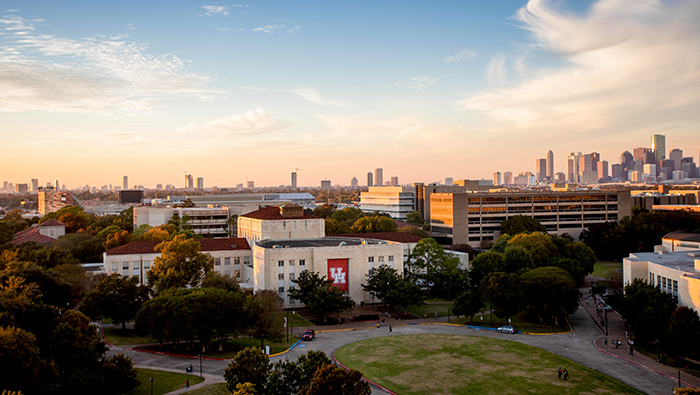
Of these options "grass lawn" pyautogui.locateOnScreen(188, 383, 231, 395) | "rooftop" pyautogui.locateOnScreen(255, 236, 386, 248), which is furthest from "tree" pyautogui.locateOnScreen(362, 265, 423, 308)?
"grass lawn" pyautogui.locateOnScreen(188, 383, 231, 395)

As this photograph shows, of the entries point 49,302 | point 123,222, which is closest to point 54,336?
point 49,302

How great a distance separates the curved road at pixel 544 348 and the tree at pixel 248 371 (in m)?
9.73

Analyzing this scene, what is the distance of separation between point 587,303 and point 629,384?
123ft

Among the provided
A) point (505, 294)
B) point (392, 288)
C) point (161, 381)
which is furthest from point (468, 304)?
point (161, 381)

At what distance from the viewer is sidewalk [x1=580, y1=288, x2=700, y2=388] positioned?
4725 cm

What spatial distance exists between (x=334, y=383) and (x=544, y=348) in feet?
104

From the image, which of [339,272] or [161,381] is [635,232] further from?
[161,381]

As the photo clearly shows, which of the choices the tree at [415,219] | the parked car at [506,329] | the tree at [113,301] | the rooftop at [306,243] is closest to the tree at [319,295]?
the rooftop at [306,243]

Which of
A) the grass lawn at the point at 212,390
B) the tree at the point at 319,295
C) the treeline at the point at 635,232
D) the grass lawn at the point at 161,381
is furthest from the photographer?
the treeline at the point at 635,232

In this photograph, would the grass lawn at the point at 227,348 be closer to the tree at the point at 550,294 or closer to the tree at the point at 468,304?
the tree at the point at 468,304

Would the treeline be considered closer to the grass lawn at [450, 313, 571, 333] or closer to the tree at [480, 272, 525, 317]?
the grass lawn at [450, 313, 571, 333]

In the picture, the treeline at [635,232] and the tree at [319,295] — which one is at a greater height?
the treeline at [635,232]

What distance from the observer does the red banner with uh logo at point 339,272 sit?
79.3m

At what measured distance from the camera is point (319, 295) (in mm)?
68125
